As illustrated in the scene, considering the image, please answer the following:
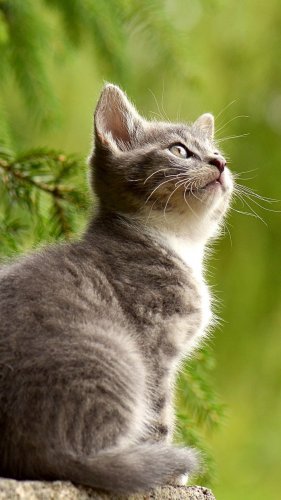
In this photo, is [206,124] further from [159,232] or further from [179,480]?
[179,480]

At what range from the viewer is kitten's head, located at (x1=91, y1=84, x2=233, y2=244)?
2.30 metres

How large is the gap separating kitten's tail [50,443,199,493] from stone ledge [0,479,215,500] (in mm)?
A: 23

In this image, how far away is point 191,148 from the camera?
2404 mm

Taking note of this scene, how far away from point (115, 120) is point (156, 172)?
Result: 0.79ft

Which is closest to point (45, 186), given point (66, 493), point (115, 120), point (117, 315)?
point (115, 120)

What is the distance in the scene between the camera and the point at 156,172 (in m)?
2.30

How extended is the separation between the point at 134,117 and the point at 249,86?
47.7 inches

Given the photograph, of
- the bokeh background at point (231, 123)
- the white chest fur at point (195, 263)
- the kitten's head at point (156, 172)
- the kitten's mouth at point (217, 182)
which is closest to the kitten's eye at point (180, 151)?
the kitten's head at point (156, 172)

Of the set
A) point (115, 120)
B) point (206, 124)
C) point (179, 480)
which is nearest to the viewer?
point (179, 480)

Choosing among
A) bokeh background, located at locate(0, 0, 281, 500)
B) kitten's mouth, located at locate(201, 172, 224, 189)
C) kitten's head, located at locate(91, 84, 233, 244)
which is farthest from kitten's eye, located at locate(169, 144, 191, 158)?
bokeh background, located at locate(0, 0, 281, 500)

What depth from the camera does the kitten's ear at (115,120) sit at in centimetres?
237

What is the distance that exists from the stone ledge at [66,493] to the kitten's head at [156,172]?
771 millimetres

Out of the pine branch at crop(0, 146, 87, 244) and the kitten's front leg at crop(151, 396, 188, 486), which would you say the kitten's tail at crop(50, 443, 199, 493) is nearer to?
the kitten's front leg at crop(151, 396, 188, 486)

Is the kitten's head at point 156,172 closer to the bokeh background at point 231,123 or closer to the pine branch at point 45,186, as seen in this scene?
the pine branch at point 45,186
